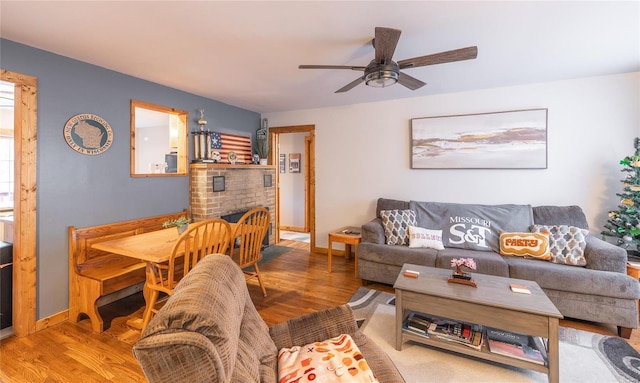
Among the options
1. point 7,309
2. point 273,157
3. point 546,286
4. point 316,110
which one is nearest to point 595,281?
point 546,286

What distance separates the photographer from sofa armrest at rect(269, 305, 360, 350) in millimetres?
1482

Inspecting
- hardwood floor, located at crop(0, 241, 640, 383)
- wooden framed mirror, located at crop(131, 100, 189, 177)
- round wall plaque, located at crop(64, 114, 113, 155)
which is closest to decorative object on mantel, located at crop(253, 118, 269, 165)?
wooden framed mirror, located at crop(131, 100, 189, 177)

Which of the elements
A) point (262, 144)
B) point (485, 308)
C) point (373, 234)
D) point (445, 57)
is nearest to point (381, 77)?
point (445, 57)

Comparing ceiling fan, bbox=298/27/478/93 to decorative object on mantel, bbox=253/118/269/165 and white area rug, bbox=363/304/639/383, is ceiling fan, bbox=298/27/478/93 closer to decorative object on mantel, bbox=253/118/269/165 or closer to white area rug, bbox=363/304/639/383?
white area rug, bbox=363/304/639/383

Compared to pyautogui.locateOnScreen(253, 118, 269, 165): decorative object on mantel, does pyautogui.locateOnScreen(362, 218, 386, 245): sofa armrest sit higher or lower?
lower

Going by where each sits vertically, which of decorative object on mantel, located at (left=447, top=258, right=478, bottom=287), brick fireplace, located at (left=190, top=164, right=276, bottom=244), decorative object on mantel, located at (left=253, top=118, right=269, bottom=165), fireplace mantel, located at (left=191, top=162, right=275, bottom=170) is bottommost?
decorative object on mantel, located at (left=447, top=258, right=478, bottom=287)

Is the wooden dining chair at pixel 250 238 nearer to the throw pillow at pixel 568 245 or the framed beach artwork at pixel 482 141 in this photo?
the framed beach artwork at pixel 482 141

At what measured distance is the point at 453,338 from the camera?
6.55 feet

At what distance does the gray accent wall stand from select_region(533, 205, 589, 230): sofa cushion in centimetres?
444

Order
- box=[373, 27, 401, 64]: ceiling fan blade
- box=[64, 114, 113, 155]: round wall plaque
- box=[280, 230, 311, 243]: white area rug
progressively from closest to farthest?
1. box=[373, 27, 401, 64]: ceiling fan blade
2. box=[64, 114, 113, 155]: round wall plaque
3. box=[280, 230, 311, 243]: white area rug

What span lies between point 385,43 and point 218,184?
9.59 feet

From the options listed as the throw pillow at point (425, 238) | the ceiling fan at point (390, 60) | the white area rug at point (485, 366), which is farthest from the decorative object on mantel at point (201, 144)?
the white area rug at point (485, 366)

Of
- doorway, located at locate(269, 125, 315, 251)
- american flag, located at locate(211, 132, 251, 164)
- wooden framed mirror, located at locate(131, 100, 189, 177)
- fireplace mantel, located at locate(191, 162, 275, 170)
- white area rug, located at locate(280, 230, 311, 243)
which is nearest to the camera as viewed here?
wooden framed mirror, located at locate(131, 100, 189, 177)

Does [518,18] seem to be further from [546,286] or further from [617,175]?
[617,175]
